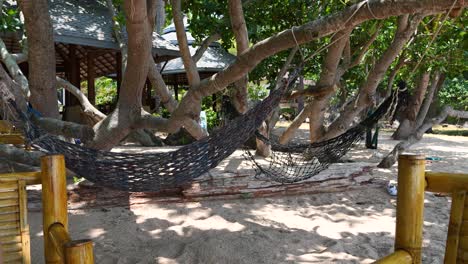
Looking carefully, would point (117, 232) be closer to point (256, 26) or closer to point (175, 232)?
point (175, 232)

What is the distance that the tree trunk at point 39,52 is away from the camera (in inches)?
104

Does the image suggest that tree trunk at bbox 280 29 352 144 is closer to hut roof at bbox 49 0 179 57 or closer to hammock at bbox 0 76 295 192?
hammock at bbox 0 76 295 192

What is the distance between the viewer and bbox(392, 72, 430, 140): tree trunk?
7909mm

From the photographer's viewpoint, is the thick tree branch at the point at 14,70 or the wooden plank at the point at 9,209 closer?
the wooden plank at the point at 9,209

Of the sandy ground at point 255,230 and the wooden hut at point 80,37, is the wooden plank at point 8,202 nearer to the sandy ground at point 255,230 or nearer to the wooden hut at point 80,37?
the sandy ground at point 255,230

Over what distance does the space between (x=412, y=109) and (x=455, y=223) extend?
9481 millimetres

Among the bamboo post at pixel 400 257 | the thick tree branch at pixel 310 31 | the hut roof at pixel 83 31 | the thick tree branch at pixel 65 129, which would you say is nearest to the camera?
the bamboo post at pixel 400 257

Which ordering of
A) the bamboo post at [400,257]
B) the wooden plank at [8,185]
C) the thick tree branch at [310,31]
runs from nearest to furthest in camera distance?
the bamboo post at [400,257] → the wooden plank at [8,185] → the thick tree branch at [310,31]

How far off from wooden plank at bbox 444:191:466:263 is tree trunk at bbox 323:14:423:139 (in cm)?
280

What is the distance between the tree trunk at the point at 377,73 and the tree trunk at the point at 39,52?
298cm

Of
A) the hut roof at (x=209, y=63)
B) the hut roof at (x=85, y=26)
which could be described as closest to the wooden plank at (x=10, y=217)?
the hut roof at (x=85, y=26)

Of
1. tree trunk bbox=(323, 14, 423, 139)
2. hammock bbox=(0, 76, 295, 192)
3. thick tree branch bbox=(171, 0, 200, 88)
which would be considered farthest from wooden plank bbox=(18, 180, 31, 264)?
tree trunk bbox=(323, 14, 423, 139)

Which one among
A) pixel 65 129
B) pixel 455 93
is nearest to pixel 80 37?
pixel 65 129

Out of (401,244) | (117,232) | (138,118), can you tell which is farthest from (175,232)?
(401,244)
